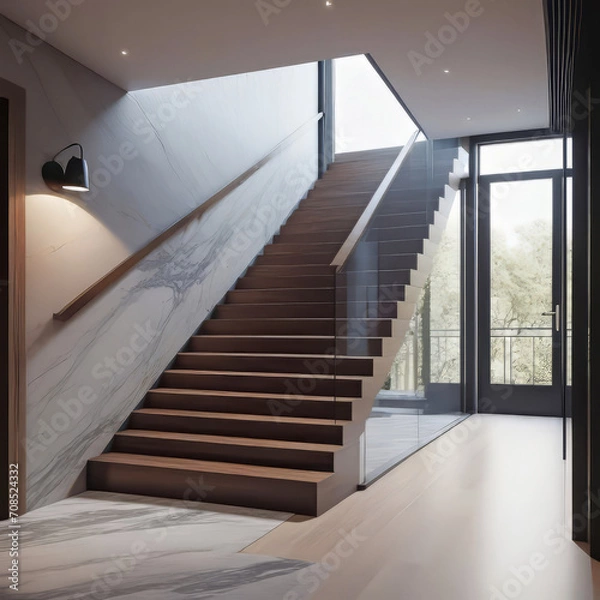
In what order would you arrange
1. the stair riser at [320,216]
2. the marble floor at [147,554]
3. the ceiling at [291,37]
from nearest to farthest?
the marble floor at [147,554] → the ceiling at [291,37] → the stair riser at [320,216]

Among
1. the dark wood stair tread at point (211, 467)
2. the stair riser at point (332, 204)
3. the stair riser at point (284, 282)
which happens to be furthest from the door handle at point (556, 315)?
the dark wood stair tread at point (211, 467)

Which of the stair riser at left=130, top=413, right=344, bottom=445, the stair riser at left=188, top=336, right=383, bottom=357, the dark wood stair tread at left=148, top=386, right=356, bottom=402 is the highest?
the stair riser at left=188, top=336, right=383, bottom=357

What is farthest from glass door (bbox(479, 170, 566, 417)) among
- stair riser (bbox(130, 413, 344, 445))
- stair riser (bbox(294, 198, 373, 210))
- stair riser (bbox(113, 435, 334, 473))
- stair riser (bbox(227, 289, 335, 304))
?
stair riser (bbox(113, 435, 334, 473))

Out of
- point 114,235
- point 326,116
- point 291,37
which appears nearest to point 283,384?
point 114,235

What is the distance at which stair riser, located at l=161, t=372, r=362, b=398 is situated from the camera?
14.8ft

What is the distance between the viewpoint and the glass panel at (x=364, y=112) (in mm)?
7043

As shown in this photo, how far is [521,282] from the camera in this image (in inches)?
305

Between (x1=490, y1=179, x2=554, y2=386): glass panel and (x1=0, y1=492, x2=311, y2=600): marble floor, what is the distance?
4.80 metres

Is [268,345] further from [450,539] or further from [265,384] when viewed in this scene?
[450,539]

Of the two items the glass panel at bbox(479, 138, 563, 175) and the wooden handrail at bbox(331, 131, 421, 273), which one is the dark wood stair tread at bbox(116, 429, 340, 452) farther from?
the glass panel at bbox(479, 138, 563, 175)

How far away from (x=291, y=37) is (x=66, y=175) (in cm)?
158

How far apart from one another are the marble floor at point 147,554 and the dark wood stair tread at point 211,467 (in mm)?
205

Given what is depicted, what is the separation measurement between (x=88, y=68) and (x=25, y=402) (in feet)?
7.11

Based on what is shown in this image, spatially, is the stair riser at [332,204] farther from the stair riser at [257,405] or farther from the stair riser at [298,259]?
the stair riser at [257,405]
